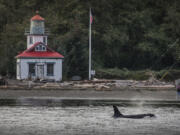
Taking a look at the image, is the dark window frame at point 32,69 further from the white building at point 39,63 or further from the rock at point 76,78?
the rock at point 76,78

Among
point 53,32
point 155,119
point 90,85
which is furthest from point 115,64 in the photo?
point 155,119

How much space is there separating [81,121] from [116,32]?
55861 millimetres

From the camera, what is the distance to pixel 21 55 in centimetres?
7138

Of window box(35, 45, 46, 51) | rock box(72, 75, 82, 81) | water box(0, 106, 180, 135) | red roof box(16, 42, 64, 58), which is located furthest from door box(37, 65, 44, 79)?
water box(0, 106, 180, 135)

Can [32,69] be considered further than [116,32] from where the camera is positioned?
No

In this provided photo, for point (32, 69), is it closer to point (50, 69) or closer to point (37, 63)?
point (37, 63)

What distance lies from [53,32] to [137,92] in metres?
30.1

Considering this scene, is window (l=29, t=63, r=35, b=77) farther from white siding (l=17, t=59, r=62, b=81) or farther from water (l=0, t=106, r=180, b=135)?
water (l=0, t=106, r=180, b=135)

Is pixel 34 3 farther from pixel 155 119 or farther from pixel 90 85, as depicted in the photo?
pixel 155 119

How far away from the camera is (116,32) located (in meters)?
85.8

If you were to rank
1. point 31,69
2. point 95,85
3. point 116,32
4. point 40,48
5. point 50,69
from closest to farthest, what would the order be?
point 95,85 < point 31,69 < point 50,69 < point 40,48 < point 116,32

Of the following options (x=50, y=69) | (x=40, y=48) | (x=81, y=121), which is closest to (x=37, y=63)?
(x=50, y=69)

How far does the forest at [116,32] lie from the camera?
82062 mm

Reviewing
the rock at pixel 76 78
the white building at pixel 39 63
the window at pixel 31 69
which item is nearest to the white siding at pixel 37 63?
the white building at pixel 39 63
